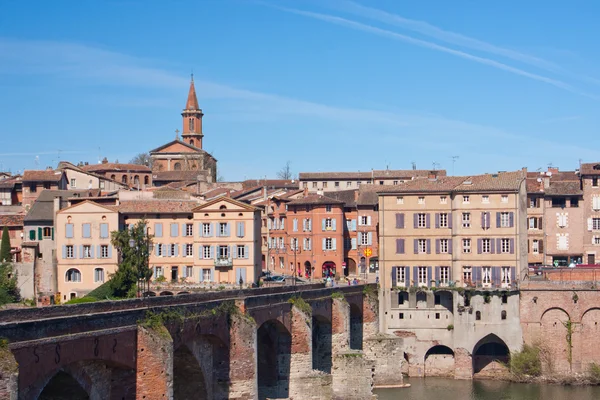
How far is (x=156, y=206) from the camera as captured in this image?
255 ft

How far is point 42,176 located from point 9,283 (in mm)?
22545

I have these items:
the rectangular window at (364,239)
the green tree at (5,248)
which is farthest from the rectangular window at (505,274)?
the green tree at (5,248)

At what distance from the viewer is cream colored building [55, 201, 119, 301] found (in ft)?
248

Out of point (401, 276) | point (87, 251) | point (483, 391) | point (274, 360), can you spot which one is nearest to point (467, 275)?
point (401, 276)

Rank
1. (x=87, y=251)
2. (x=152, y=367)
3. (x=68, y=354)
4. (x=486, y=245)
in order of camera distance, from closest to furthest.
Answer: (x=68, y=354) < (x=152, y=367) < (x=486, y=245) < (x=87, y=251)

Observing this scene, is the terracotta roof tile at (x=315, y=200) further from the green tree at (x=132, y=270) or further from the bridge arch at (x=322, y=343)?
the bridge arch at (x=322, y=343)

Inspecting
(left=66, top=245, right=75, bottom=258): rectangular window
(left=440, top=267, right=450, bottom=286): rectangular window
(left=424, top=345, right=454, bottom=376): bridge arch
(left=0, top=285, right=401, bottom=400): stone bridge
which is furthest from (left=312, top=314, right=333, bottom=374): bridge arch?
(left=66, top=245, right=75, bottom=258): rectangular window

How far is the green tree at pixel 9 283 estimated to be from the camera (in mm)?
71412

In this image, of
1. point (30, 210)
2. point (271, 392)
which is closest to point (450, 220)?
point (271, 392)

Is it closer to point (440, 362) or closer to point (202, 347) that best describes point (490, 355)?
point (440, 362)

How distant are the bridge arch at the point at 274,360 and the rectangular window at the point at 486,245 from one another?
18.9 m

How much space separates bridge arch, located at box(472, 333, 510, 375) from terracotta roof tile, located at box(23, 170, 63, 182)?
145ft

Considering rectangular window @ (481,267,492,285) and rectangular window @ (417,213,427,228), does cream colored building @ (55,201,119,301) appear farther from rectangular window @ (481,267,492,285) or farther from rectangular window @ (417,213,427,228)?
rectangular window @ (481,267,492,285)

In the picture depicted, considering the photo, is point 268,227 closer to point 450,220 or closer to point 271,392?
point 450,220
